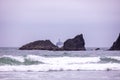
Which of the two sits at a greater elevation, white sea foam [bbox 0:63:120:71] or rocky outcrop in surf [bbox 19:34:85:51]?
rocky outcrop in surf [bbox 19:34:85:51]

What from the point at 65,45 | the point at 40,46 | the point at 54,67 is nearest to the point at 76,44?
the point at 65,45

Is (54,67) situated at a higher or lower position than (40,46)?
lower

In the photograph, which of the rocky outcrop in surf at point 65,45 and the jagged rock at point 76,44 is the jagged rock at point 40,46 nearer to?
the rocky outcrop in surf at point 65,45

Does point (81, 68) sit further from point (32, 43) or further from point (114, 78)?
point (32, 43)

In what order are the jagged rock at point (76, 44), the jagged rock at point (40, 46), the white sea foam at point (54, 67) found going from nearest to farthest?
1. the white sea foam at point (54, 67)
2. the jagged rock at point (76, 44)
3. the jagged rock at point (40, 46)

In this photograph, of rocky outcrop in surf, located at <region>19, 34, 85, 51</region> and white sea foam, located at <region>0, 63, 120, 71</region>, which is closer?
white sea foam, located at <region>0, 63, 120, 71</region>

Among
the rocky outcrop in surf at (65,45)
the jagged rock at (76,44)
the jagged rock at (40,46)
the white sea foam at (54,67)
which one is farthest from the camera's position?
the jagged rock at (40,46)

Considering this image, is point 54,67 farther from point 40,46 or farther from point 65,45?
point 40,46

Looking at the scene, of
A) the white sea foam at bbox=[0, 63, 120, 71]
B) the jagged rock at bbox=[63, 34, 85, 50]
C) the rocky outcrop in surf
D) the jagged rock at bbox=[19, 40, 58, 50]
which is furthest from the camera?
the jagged rock at bbox=[19, 40, 58, 50]

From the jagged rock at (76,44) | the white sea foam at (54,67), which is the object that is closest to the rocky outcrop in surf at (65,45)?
the jagged rock at (76,44)

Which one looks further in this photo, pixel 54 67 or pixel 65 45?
pixel 65 45

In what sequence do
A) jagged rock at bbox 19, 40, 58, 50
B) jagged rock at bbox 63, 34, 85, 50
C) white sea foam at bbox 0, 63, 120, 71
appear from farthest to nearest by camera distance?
jagged rock at bbox 19, 40, 58, 50, jagged rock at bbox 63, 34, 85, 50, white sea foam at bbox 0, 63, 120, 71

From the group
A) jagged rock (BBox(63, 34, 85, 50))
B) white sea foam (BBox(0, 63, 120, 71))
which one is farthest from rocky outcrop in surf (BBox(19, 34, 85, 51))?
white sea foam (BBox(0, 63, 120, 71))

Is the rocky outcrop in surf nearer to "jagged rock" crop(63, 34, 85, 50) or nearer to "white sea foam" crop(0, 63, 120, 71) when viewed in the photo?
"jagged rock" crop(63, 34, 85, 50)
